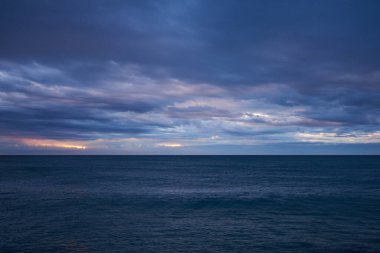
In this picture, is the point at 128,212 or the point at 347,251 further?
the point at 128,212

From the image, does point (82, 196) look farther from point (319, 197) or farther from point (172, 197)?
point (319, 197)

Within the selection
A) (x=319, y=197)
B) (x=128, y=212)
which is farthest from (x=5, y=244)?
(x=319, y=197)

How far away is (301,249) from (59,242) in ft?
75.4

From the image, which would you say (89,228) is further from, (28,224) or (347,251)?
(347,251)

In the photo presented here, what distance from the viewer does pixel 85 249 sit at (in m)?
28.6

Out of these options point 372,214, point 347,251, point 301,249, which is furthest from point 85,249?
point 372,214

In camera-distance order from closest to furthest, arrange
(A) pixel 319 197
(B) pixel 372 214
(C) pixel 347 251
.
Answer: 1. (C) pixel 347 251
2. (B) pixel 372 214
3. (A) pixel 319 197

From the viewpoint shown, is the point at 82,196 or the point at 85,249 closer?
the point at 85,249

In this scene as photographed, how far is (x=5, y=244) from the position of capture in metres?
29.5

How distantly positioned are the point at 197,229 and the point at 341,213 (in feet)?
73.5

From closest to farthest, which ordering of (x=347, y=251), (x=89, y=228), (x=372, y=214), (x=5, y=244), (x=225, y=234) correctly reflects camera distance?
(x=347, y=251), (x=5, y=244), (x=225, y=234), (x=89, y=228), (x=372, y=214)

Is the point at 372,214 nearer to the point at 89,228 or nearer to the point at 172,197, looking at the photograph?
the point at 172,197

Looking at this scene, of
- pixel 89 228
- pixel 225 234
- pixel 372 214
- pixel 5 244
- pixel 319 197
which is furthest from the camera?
pixel 319 197

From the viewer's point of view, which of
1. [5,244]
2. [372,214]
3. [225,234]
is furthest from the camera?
[372,214]
